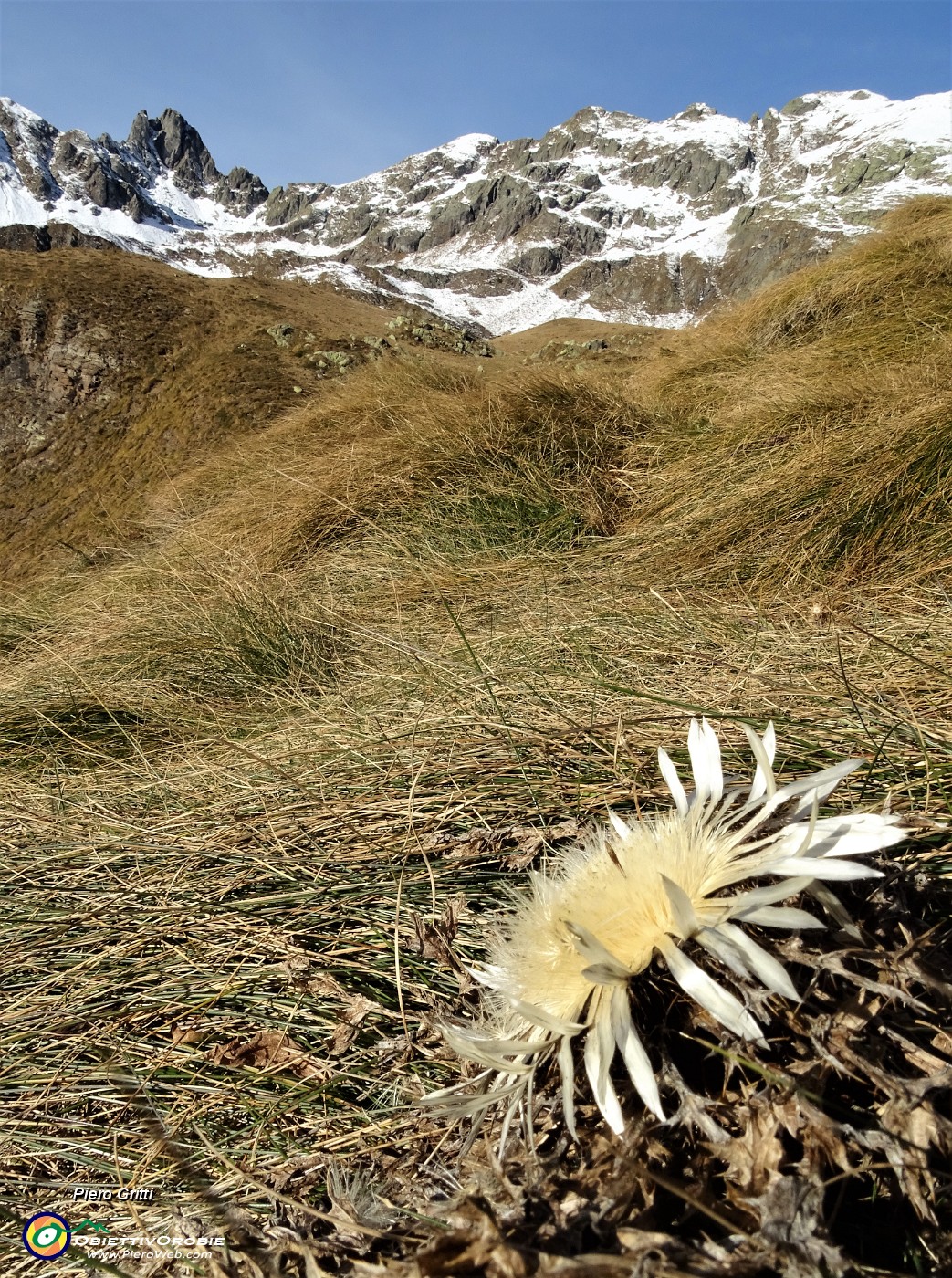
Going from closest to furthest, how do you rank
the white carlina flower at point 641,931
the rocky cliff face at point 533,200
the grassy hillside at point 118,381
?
the white carlina flower at point 641,931
the grassy hillside at point 118,381
the rocky cliff face at point 533,200

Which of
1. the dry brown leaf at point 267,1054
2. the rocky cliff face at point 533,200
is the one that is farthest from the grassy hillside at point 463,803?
the rocky cliff face at point 533,200

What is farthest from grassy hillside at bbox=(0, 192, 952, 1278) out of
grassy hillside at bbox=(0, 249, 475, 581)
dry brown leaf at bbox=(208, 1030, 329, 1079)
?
grassy hillside at bbox=(0, 249, 475, 581)

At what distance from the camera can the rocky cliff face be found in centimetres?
10862

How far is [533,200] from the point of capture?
14450 cm

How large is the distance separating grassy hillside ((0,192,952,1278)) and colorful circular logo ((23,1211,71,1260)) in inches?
1.4

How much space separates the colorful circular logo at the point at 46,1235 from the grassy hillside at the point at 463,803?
0.04 m

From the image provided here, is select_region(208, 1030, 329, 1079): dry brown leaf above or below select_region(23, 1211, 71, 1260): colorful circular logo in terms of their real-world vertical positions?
above

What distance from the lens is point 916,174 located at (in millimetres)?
106562

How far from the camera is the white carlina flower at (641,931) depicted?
607 millimetres

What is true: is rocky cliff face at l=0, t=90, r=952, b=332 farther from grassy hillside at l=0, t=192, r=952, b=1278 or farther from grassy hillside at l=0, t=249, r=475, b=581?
grassy hillside at l=0, t=192, r=952, b=1278

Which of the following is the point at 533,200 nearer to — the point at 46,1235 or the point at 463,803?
the point at 463,803

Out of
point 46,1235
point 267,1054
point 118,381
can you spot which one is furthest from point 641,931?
point 118,381

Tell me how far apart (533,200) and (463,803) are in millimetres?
167207

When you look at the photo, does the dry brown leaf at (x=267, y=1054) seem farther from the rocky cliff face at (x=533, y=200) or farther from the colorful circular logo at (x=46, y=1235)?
the rocky cliff face at (x=533, y=200)
